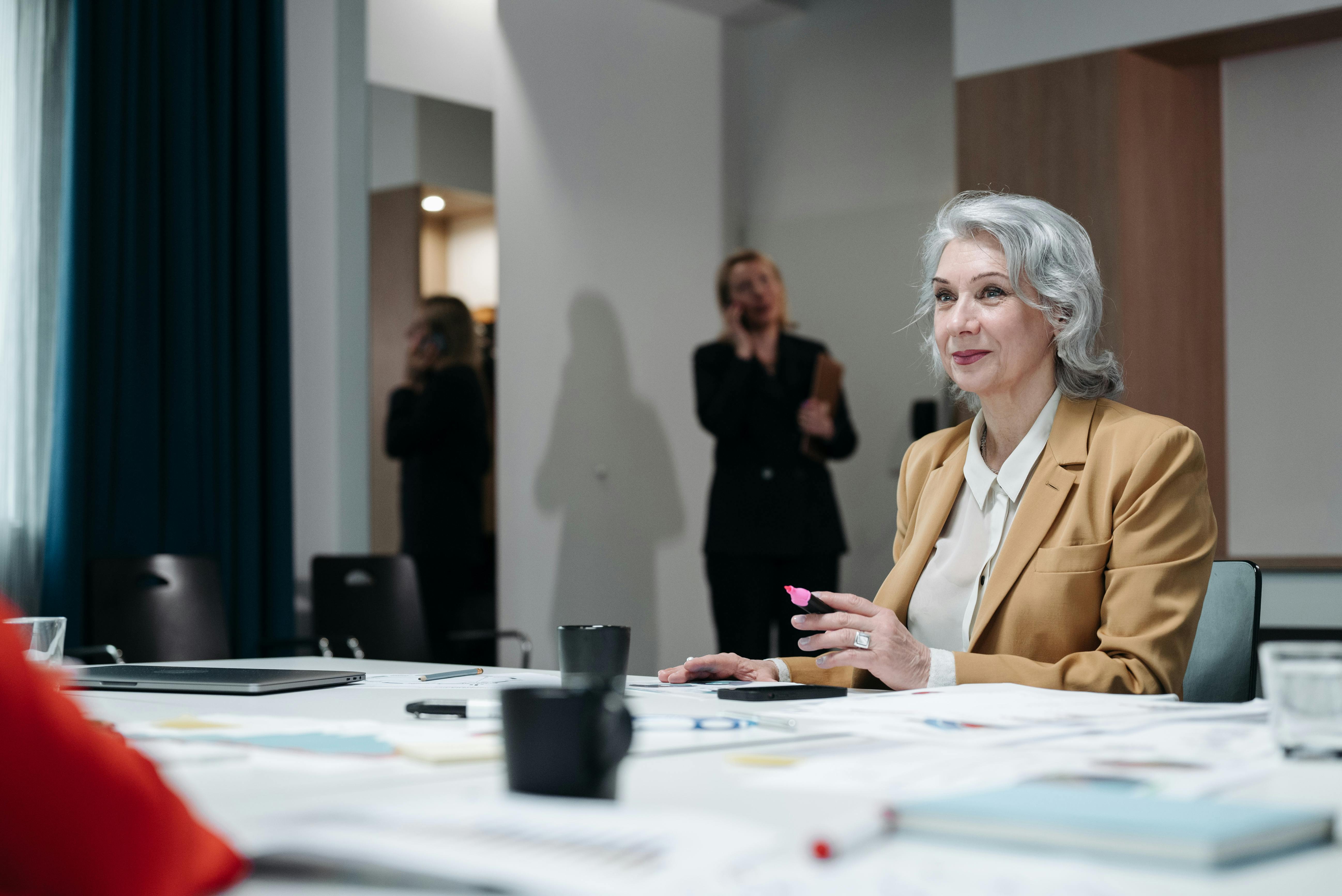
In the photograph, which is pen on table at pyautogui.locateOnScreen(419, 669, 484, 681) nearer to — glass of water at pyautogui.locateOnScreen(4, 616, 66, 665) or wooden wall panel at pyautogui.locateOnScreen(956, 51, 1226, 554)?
glass of water at pyautogui.locateOnScreen(4, 616, 66, 665)

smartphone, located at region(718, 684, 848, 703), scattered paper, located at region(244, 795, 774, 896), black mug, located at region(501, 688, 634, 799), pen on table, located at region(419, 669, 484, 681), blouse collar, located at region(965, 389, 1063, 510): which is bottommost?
pen on table, located at region(419, 669, 484, 681)

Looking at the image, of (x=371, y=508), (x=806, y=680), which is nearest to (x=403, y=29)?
(x=371, y=508)

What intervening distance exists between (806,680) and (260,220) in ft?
9.53

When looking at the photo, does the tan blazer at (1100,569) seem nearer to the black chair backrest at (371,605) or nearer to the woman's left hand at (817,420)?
Result: the black chair backrest at (371,605)

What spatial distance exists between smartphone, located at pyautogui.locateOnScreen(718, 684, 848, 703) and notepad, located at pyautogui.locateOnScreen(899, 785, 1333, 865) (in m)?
0.67

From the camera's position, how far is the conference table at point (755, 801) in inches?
26.2

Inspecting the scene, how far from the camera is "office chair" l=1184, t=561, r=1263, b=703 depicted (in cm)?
183

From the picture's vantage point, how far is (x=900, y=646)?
5.44 ft

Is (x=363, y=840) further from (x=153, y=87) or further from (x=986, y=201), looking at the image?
(x=153, y=87)

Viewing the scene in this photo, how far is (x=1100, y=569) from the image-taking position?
6.04ft

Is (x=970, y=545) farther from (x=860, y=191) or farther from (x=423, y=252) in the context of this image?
(x=860, y=191)

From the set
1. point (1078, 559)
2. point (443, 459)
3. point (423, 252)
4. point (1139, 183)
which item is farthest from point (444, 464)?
point (1078, 559)

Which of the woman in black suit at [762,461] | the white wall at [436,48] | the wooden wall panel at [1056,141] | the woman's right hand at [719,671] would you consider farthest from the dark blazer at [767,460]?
the woman's right hand at [719,671]

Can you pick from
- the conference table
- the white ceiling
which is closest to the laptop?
the conference table
